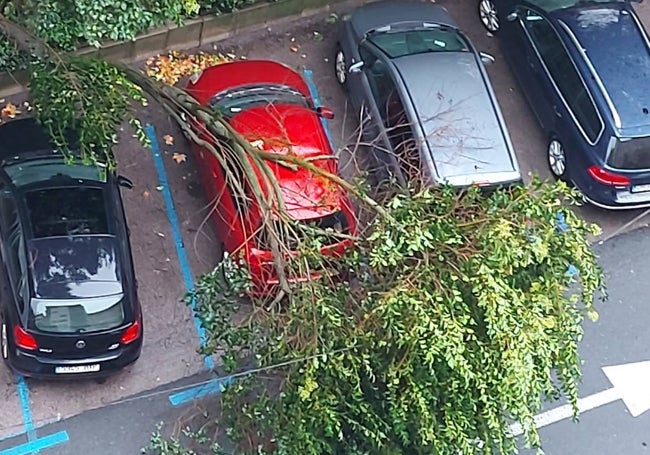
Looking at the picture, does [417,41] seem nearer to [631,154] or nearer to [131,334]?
[631,154]

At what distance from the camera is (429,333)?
26.9 ft

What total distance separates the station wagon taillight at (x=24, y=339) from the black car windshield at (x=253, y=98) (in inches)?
137

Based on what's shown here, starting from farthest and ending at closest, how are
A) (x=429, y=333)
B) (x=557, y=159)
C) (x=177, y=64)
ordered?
(x=177, y=64) < (x=557, y=159) < (x=429, y=333)

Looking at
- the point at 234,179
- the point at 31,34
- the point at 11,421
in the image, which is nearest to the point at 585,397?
the point at 234,179

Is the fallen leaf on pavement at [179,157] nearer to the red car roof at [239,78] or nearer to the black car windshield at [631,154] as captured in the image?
the red car roof at [239,78]

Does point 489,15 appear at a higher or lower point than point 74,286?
higher

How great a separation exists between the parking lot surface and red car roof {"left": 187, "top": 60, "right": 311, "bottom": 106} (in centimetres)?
76

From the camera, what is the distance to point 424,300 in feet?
27.6

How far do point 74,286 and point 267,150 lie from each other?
97.9 inches

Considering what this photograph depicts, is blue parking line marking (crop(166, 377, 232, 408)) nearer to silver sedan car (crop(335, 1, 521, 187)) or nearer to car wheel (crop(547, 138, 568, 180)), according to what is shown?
silver sedan car (crop(335, 1, 521, 187))

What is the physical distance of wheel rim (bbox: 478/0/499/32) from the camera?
14.8 metres

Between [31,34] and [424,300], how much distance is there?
509 cm

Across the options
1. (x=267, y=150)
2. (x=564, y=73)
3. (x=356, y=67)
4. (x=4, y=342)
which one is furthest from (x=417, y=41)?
(x=4, y=342)

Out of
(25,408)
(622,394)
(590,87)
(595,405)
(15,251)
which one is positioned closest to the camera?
(15,251)
